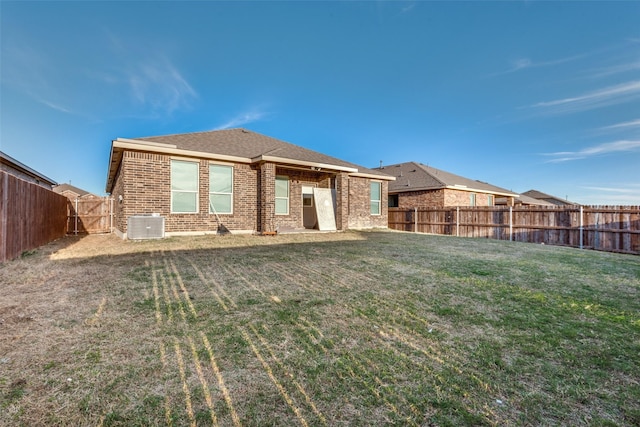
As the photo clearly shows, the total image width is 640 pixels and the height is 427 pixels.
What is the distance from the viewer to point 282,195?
12539mm

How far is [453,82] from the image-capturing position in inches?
582

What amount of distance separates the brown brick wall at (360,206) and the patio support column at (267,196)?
5.06m

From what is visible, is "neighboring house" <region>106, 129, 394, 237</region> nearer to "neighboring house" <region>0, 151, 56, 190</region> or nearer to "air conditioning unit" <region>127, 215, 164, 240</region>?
"air conditioning unit" <region>127, 215, 164, 240</region>

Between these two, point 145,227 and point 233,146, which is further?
point 233,146

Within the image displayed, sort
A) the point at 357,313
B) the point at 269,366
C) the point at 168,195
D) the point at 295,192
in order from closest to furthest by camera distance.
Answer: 1. the point at 269,366
2. the point at 357,313
3. the point at 168,195
4. the point at 295,192

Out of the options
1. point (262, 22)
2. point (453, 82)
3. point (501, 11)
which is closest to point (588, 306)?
point (501, 11)

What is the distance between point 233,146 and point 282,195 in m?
3.09

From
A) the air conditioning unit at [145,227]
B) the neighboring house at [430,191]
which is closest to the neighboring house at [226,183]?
the air conditioning unit at [145,227]

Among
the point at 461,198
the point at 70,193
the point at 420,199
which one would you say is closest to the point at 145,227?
the point at 70,193

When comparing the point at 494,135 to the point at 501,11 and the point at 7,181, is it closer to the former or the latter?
the point at 501,11

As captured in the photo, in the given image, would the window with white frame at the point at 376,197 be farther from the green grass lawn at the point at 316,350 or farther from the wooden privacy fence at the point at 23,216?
the wooden privacy fence at the point at 23,216

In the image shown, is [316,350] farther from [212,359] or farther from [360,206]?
[360,206]

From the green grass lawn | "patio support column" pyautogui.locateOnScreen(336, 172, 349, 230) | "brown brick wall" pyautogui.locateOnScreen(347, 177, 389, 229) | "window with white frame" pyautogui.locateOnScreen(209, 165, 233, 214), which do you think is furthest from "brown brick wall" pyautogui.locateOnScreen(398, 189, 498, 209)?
the green grass lawn

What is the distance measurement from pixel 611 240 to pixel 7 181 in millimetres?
18442
